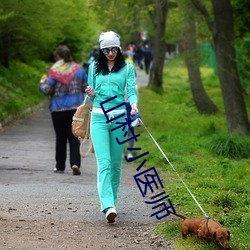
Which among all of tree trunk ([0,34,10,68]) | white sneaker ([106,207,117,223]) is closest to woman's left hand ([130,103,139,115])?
white sneaker ([106,207,117,223])

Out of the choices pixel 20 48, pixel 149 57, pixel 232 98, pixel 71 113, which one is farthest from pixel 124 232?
pixel 149 57

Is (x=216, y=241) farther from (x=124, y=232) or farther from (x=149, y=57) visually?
(x=149, y=57)

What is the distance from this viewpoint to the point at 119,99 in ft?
24.9

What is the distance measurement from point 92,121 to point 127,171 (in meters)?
4.23

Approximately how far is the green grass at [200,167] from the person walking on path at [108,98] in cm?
77

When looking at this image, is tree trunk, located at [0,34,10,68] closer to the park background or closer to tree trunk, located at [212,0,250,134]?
the park background

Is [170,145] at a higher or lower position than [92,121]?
lower

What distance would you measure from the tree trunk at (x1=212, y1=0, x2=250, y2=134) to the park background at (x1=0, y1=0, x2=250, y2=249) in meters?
0.02

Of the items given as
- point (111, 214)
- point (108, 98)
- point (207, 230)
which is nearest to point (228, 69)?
point (108, 98)

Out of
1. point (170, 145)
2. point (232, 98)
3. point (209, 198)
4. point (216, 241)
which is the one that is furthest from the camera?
point (232, 98)

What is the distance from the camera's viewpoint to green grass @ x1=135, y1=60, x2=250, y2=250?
724cm

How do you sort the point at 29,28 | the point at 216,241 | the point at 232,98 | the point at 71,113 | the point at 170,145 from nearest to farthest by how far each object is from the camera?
the point at 216,241, the point at 71,113, the point at 170,145, the point at 232,98, the point at 29,28

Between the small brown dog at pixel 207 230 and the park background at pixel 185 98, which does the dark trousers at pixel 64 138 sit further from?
the small brown dog at pixel 207 230

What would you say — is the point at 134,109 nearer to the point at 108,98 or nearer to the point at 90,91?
the point at 108,98
